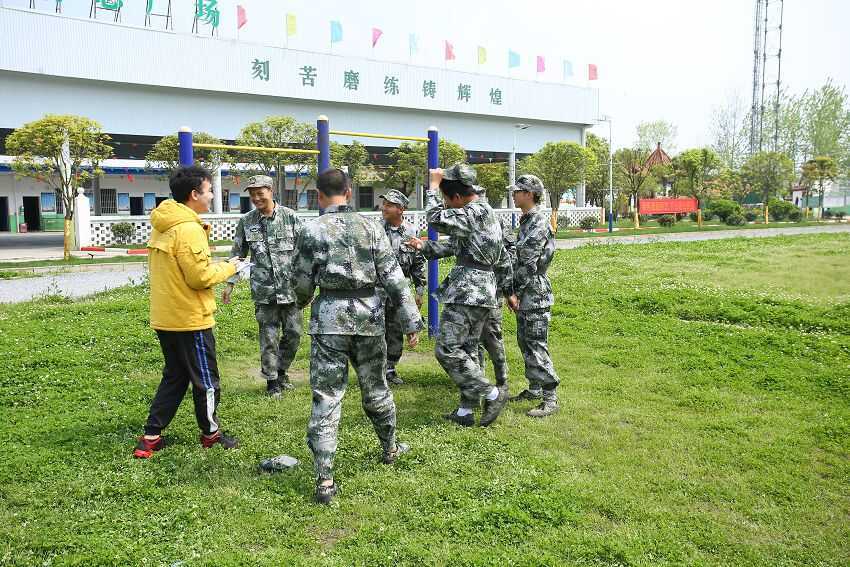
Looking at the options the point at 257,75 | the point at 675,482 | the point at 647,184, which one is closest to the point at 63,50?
the point at 257,75

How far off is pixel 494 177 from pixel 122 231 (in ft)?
75.3

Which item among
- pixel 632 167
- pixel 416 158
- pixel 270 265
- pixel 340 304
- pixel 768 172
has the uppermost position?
pixel 632 167

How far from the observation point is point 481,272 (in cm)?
518

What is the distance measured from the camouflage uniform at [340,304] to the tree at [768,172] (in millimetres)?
42377

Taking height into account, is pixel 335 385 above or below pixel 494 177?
below

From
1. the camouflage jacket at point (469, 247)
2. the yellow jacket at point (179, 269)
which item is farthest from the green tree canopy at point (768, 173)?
the yellow jacket at point (179, 269)

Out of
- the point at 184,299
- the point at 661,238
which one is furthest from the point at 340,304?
the point at 661,238

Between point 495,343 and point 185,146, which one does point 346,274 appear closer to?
point 495,343

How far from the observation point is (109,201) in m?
38.0

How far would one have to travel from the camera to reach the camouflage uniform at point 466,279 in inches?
200

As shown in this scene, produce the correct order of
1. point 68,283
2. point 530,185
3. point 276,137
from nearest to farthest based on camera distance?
point 530,185, point 68,283, point 276,137

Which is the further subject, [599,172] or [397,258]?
[599,172]

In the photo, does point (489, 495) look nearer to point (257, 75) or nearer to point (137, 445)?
point (137, 445)

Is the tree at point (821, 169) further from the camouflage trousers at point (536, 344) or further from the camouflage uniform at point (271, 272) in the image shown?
the camouflage uniform at point (271, 272)
